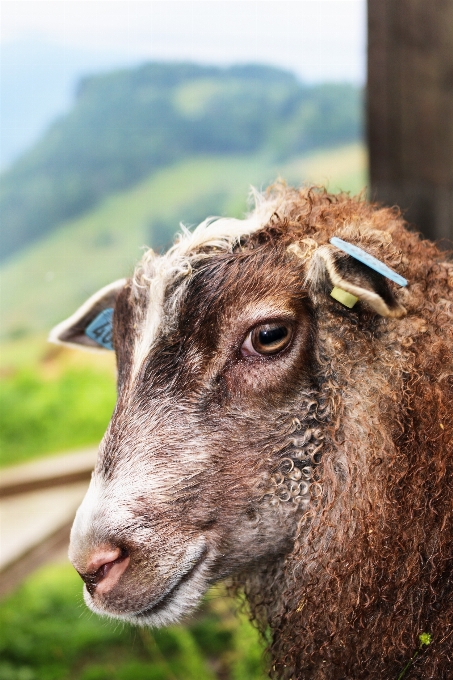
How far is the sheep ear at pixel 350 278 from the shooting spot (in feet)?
6.63

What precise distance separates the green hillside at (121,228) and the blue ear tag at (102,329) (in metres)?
1.85

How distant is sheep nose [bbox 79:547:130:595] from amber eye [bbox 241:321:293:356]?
0.77 meters

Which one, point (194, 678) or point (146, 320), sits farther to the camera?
point (194, 678)

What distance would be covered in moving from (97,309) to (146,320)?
0.60m

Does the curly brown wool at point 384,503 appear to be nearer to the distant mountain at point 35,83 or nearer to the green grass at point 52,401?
the distant mountain at point 35,83

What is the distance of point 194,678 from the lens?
4352 millimetres

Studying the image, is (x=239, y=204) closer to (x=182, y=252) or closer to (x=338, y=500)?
(x=182, y=252)

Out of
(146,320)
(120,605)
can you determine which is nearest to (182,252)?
(146,320)

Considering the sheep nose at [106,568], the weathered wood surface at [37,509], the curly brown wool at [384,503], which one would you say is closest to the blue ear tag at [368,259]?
the curly brown wool at [384,503]

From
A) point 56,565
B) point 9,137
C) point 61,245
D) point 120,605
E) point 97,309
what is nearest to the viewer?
point 120,605

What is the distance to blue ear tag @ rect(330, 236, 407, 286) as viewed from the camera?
78.6 inches

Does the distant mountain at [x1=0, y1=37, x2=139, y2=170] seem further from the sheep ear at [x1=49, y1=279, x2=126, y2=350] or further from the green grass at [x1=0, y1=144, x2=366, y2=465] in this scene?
the sheep ear at [x1=49, y1=279, x2=126, y2=350]

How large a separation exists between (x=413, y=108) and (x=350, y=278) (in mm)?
3179

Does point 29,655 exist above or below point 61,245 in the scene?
below
